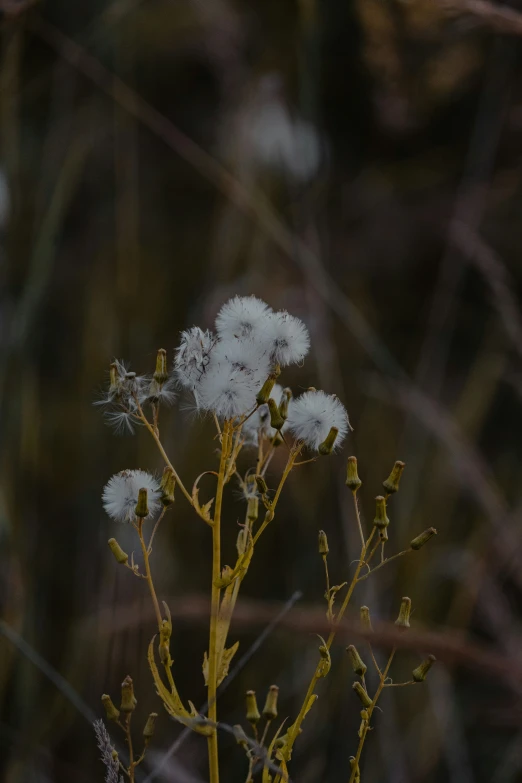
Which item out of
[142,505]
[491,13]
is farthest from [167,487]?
[491,13]

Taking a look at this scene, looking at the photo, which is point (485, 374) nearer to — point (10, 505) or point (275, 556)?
point (275, 556)

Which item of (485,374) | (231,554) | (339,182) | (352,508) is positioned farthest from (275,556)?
(339,182)

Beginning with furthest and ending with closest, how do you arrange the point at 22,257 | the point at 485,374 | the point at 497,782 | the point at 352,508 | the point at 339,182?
1. the point at 339,182
2. the point at 22,257
3. the point at 485,374
4. the point at 352,508
5. the point at 497,782

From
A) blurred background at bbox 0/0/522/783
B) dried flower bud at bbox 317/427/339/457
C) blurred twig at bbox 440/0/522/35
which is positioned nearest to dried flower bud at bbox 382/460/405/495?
dried flower bud at bbox 317/427/339/457

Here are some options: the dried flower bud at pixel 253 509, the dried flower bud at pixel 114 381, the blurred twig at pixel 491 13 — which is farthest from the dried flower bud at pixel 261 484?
A: the blurred twig at pixel 491 13

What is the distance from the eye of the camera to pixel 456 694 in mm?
1499

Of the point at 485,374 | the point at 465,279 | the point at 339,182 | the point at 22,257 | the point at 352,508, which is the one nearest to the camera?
the point at 352,508

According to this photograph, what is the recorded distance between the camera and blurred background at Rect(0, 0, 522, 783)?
109cm

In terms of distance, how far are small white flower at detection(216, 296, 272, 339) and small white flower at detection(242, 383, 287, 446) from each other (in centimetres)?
5

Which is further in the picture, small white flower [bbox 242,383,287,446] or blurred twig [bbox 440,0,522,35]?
blurred twig [bbox 440,0,522,35]

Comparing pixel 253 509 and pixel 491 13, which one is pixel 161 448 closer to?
pixel 253 509

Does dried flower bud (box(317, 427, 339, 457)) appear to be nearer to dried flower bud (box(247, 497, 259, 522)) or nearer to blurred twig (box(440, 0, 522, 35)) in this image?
dried flower bud (box(247, 497, 259, 522))

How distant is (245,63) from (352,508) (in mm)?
1084

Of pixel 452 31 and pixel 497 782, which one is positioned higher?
pixel 452 31
